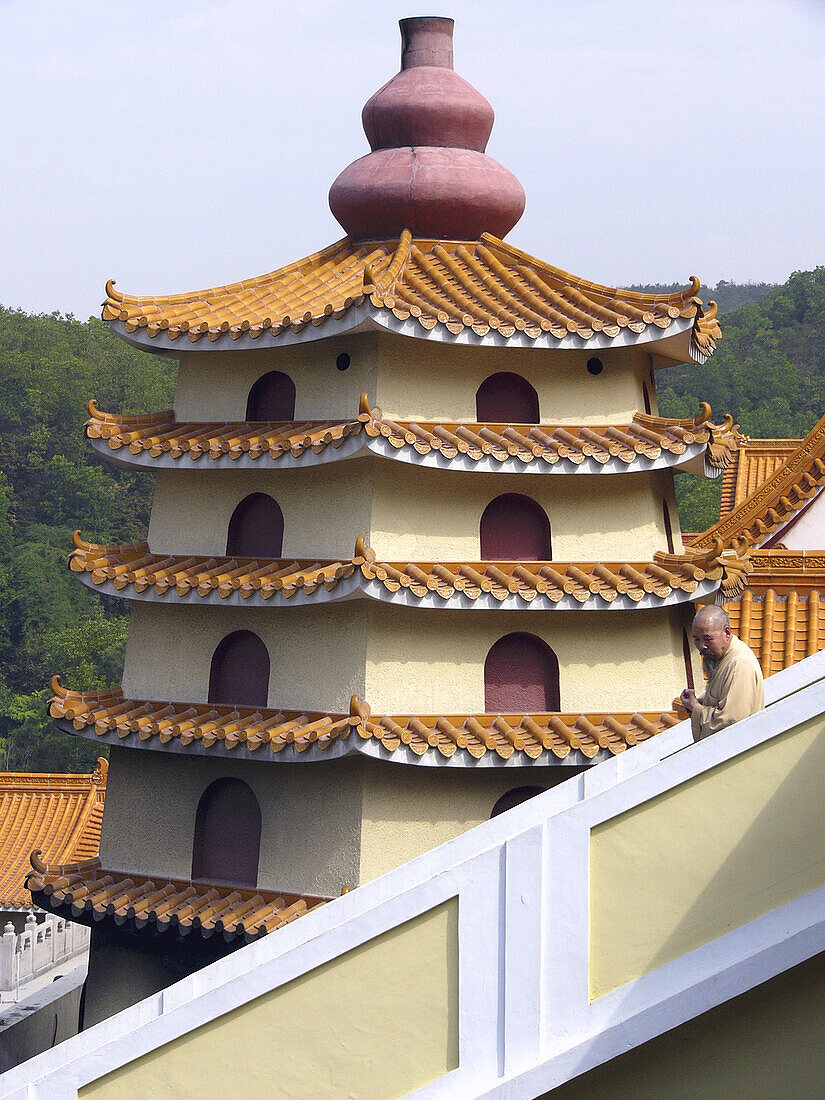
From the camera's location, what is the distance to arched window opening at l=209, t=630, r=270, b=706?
47.0 feet

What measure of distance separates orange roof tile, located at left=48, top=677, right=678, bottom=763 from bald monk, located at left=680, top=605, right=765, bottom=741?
4797mm

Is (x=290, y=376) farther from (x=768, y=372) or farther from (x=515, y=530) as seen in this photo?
(x=768, y=372)

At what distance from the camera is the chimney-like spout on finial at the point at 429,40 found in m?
16.0

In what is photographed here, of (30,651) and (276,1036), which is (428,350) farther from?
(30,651)

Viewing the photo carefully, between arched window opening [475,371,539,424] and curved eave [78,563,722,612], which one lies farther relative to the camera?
arched window opening [475,371,539,424]

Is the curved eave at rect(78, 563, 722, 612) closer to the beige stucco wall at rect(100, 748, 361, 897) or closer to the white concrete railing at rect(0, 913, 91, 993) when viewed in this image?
the beige stucco wall at rect(100, 748, 361, 897)

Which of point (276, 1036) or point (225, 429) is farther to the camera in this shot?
point (225, 429)

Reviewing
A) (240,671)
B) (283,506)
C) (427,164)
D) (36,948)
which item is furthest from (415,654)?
(36,948)

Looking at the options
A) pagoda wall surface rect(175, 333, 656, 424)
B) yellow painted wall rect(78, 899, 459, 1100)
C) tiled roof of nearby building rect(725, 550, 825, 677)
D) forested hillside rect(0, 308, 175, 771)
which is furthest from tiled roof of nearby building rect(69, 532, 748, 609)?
forested hillside rect(0, 308, 175, 771)

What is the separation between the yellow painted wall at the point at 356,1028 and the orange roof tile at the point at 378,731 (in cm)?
517

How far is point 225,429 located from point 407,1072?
8.71 meters

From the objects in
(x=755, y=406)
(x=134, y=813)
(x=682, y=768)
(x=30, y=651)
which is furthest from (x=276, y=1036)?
(x=755, y=406)

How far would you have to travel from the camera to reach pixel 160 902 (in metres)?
13.7

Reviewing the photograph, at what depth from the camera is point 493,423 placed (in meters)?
14.2
